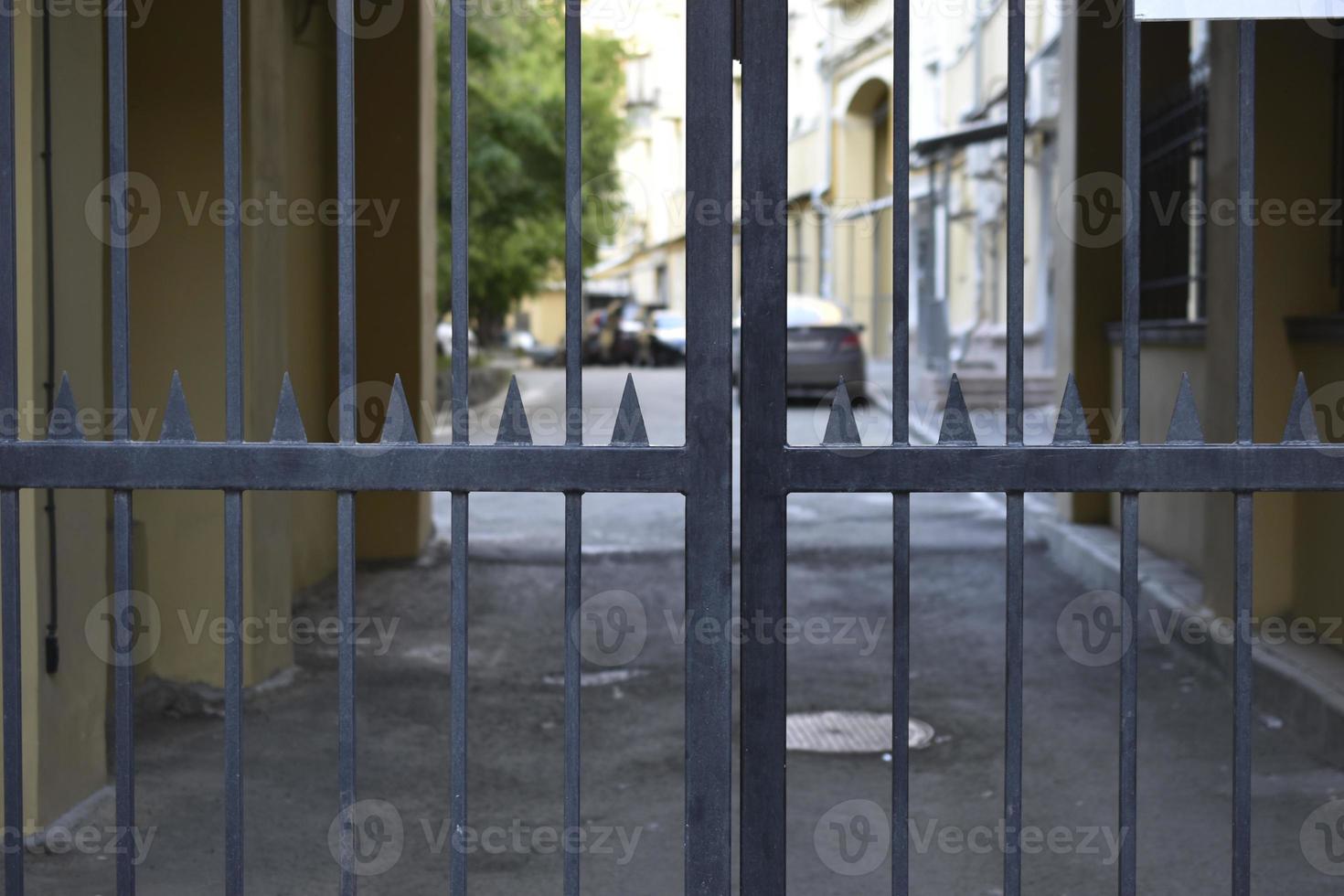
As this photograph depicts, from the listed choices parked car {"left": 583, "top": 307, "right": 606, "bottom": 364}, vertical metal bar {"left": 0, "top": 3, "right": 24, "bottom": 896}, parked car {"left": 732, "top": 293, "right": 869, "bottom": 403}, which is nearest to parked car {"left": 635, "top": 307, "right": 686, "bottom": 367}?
parked car {"left": 583, "top": 307, "right": 606, "bottom": 364}

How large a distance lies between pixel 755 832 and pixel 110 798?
3.08 m

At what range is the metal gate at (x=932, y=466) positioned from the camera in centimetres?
277

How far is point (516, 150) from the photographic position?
77.0 ft

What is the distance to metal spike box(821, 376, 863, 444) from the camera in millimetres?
2805

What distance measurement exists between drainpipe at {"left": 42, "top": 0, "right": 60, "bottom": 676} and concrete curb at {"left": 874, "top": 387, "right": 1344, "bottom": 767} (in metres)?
4.30

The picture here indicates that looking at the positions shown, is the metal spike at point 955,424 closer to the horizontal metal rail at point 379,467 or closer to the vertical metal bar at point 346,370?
the horizontal metal rail at point 379,467

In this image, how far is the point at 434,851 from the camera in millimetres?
4832

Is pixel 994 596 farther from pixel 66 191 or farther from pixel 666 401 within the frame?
pixel 666 401

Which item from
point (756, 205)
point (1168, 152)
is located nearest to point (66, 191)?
point (756, 205)

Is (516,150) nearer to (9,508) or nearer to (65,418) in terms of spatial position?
(65,418)

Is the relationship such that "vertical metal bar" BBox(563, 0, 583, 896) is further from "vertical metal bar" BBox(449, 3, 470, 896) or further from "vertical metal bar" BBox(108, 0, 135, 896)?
"vertical metal bar" BBox(108, 0, 135, 896)

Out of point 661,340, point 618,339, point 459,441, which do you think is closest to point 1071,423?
point 459,441

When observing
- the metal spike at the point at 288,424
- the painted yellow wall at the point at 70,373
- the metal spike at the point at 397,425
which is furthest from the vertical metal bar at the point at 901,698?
the painted yellow wall at the point at 70,373

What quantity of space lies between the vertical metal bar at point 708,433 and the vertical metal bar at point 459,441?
0.26 meters
